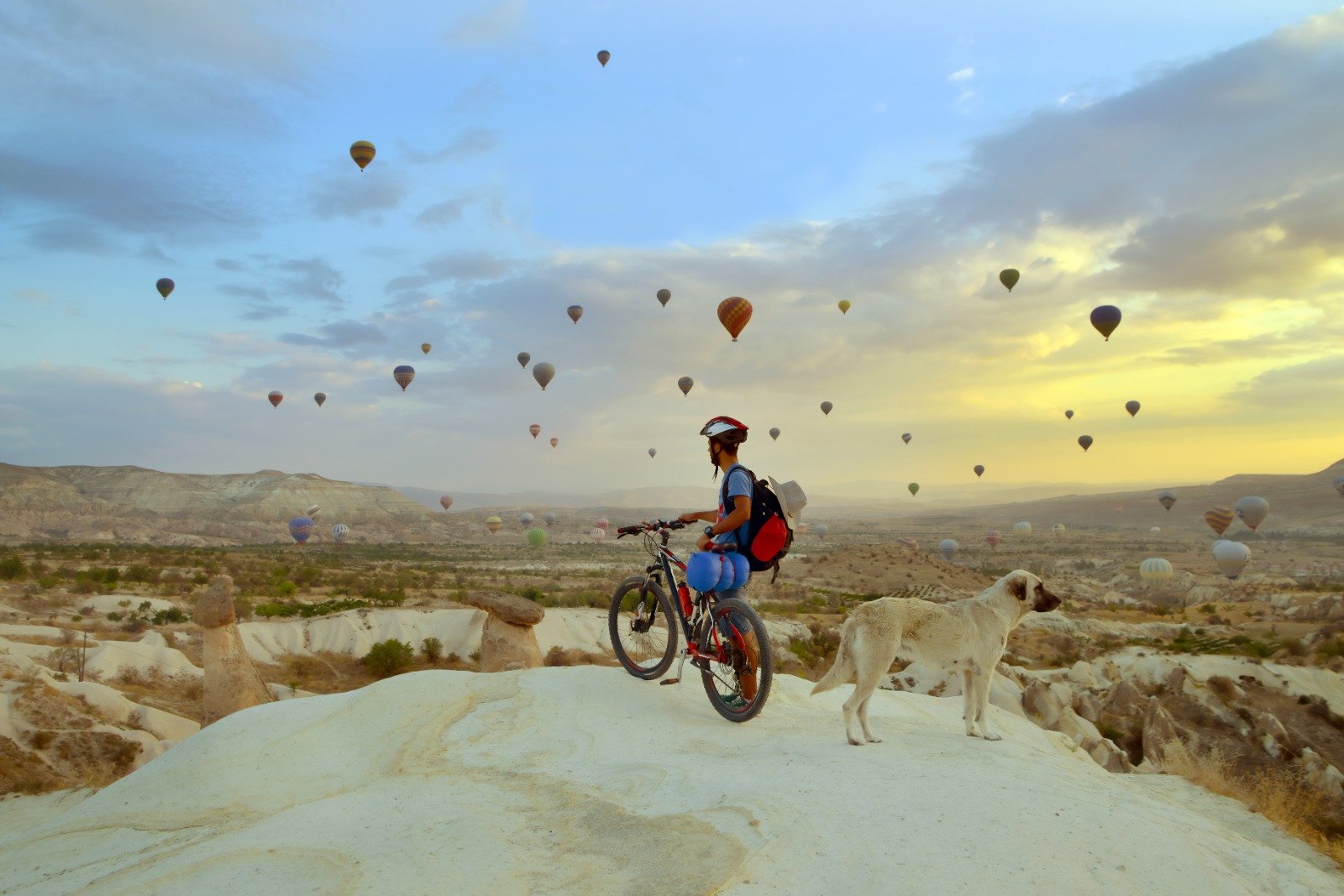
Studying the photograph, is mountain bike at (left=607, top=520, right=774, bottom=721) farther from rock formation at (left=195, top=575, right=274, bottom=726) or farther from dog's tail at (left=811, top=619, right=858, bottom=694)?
rock formation at (left=195, top=575, right=274, bottom=726)

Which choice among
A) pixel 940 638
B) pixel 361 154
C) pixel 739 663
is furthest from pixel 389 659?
pixel 361 154

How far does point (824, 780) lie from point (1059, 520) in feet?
707

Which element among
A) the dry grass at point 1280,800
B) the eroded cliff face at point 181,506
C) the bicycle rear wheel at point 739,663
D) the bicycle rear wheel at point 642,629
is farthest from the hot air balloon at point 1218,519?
the eroded cliff face at point 181,506

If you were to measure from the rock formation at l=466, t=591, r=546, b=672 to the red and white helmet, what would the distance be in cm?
874

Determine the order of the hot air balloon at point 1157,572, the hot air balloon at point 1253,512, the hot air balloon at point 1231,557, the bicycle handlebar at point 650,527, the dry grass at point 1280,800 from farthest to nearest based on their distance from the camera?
the hot air balloon at point 1253,512, the hot air balloon at point 1157,572, the hot air balloon at point 1231,557, the bicycle handlebar at point 650,527, the dry grass at point 1280,800

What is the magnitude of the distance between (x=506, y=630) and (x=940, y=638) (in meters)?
10.0

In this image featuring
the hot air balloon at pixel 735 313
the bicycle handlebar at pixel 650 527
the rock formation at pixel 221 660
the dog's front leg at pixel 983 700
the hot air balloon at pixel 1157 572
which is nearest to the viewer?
the dog's front leg at pixel 983 700

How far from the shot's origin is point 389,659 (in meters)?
21.7

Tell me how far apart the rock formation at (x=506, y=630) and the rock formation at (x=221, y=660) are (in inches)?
154

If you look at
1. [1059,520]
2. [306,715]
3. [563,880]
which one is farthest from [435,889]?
[1059,520]

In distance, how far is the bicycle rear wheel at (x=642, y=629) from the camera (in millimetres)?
7316

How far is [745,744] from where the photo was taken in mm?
5871

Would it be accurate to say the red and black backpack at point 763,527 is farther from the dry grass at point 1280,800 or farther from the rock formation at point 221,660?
the rock formation at point 221,660

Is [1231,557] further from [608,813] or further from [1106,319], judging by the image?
[608,813]
